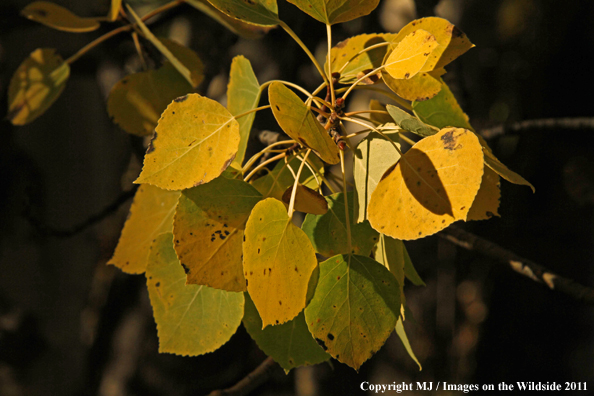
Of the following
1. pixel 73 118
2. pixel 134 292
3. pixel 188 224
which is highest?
pixel 188 224

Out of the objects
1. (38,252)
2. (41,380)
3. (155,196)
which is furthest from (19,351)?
(155,196)

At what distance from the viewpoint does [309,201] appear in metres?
0.33

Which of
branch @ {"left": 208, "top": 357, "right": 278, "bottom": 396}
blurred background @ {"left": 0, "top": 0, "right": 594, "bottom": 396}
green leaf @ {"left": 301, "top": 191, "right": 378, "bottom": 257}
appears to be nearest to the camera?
green leaf @ {"left": 301, "top": 191, "right": 378, "bottom": 257}

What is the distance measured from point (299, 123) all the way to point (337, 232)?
149 mm

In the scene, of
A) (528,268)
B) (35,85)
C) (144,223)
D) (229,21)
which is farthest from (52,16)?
(528,268)

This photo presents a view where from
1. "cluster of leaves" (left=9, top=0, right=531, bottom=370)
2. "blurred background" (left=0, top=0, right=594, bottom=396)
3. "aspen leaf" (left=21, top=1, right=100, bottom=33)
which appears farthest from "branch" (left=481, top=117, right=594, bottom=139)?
"aspen leaf" (left=21, top=1, right=100, bottom=33)

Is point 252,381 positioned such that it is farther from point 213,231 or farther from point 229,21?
point 229,21

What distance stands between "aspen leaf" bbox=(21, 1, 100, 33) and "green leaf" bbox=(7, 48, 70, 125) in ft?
0.23

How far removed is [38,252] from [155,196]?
64 centimetres

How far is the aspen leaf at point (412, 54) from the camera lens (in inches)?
11.7

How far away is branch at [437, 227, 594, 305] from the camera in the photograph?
527 mm

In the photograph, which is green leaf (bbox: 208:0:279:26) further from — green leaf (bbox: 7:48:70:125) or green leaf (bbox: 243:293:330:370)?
green leaf (bbox: 7:48:70:125)

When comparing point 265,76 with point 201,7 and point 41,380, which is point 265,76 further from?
point 41,380

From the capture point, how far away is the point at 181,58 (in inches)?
23.4
